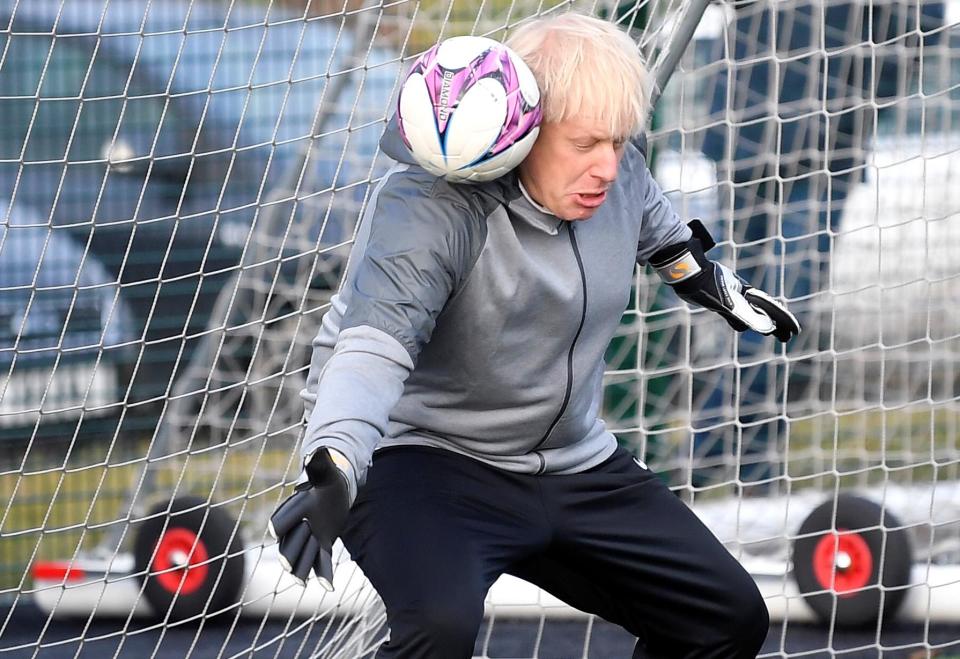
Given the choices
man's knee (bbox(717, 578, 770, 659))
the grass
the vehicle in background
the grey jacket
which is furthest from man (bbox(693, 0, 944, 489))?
the grey jacket

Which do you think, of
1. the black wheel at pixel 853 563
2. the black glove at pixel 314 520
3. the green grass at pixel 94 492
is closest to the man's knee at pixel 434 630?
the black glove at pixel 314 520

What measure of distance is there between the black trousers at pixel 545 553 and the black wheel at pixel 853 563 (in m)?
1.36

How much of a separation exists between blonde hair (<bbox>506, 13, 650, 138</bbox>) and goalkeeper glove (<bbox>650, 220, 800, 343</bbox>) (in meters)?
0.41

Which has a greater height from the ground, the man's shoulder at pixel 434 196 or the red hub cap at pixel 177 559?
the man's shoulder at pixel 434 196

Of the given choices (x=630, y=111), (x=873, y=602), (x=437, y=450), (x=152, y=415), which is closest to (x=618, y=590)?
(x=437, y=450)

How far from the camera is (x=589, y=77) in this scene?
1842 millimetres

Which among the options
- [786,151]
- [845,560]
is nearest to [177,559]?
[845,560]

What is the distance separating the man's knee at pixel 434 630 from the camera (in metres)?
1.76

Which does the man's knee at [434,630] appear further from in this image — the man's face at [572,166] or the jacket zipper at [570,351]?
the man's face at [572,166]

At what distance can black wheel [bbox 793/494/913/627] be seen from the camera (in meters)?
3.39

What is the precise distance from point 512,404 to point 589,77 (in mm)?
472

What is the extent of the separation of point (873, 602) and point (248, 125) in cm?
274

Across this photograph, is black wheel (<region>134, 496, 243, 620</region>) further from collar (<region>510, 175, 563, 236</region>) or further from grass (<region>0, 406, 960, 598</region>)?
collar (<region>510, 175, 563, 236</region>)

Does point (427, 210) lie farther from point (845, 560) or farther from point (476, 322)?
point (845, 560)
